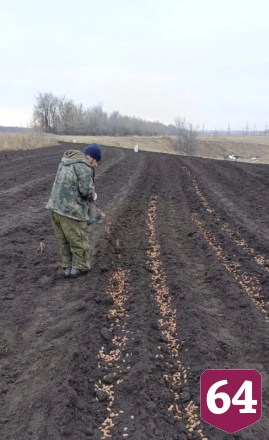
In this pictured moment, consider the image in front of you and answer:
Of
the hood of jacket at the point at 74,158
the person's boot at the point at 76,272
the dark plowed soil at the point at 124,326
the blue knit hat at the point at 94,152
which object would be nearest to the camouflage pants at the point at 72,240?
the person's boot at the point at 76,272

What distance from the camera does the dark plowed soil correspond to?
2799 millimetres

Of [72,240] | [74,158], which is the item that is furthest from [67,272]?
[74,158]

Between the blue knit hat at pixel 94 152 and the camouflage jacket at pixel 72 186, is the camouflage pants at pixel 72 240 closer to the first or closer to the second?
the camouflage jacket at pixel 72 186

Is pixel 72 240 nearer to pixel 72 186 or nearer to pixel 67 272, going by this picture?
pixel 67 272

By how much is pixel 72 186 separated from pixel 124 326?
202cm

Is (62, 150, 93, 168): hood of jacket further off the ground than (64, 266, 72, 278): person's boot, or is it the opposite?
(62, 150, 93, 168): hood of jacket

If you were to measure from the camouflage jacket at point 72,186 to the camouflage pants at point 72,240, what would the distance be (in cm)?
13

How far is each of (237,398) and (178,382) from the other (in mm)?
514

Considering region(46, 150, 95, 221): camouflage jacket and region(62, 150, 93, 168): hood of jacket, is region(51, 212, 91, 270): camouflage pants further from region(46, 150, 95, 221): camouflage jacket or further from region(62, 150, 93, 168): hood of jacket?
region(62, 150, 93, 168): hood of jacket

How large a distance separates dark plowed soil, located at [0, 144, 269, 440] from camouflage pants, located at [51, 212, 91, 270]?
0.25 metres

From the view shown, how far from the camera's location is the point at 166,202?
425 inches

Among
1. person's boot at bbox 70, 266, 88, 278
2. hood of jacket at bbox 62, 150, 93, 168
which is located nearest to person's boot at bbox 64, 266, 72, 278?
person's boot at bbox 70, 266, 88, 278

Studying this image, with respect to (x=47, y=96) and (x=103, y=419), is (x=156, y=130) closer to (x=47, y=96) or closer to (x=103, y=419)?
(x=47, y=96)

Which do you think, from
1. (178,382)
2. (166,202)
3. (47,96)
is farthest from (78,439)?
(47,96)
